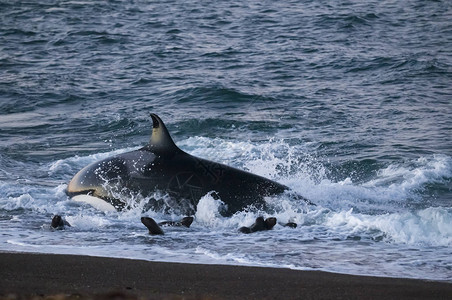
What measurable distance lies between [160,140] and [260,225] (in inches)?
84.1

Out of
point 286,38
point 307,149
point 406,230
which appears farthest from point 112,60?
point 406,230

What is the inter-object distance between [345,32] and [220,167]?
18.3 metres

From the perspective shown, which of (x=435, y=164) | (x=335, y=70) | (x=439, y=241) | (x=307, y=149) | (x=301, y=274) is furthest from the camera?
(x=335, y=70)

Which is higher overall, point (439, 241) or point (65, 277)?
point (65, 277)

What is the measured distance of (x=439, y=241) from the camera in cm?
1078

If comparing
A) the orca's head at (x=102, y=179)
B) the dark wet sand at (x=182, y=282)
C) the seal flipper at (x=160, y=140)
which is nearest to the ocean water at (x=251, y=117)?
the orca's head at (x=102, y=179)

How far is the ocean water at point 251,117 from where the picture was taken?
1070 cm

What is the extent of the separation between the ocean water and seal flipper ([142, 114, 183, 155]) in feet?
2.89

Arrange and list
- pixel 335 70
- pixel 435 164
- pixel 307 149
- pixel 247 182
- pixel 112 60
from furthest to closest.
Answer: pixel 112 60 → pixel 335 70 → pixel 307 149 → pixel 435 164 → pixel 247 182

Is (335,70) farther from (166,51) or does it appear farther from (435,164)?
(435,164)

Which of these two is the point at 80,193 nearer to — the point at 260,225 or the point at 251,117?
the point at 260,225

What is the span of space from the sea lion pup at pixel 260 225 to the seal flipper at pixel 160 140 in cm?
188

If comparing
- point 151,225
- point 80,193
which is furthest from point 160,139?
point 151,225

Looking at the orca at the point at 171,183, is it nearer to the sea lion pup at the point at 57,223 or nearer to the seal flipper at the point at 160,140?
the seal flipper at the point at 160,140
